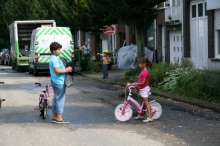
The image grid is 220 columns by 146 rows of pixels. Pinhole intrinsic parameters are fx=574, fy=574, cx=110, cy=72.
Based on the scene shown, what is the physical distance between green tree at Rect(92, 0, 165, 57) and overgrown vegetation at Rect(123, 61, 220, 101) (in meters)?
2.44

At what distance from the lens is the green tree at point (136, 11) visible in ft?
73.3

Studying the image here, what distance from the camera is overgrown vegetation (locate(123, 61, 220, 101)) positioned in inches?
617

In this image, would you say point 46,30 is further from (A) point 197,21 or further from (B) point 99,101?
(B) point 99,101

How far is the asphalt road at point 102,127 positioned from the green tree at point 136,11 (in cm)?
669

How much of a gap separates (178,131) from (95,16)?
21.8 m

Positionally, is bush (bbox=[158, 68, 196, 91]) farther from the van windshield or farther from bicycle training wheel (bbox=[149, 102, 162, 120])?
the van windshield

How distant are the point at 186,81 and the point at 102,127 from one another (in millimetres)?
6597

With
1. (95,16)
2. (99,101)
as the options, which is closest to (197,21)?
(95,16)

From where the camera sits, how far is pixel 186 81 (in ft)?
57.4

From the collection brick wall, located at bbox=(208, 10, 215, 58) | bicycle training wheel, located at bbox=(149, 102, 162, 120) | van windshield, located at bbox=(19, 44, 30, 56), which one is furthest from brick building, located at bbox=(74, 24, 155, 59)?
bicycle training wheel, located at bbox=(149, 102, 162, 120)

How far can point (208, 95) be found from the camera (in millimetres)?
15727

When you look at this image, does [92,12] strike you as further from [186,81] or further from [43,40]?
[186,81]

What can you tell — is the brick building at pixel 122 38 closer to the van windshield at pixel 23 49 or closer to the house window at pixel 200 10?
the van windshield at pixel 23 49

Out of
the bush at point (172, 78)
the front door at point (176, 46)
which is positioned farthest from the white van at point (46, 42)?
the bush at point (172, 78)
